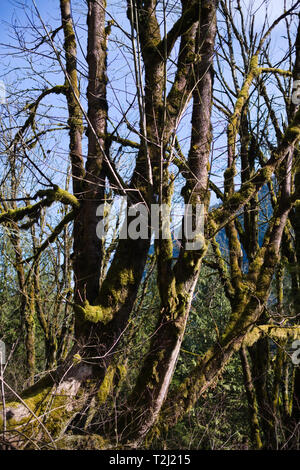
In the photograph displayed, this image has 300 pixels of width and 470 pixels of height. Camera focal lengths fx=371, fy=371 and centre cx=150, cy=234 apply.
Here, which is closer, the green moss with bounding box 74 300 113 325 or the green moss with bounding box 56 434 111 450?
the green moss with bounding box 56 434 111 450

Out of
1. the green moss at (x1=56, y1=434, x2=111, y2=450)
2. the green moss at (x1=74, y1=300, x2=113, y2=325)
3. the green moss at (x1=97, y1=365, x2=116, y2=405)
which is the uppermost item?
the green moss at (x1=74, y1=300, x2=113, y2=325)

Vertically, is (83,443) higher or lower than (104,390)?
lower

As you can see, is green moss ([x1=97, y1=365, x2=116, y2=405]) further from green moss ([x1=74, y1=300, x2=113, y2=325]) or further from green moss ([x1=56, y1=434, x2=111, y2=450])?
green moss ([x1=74, y1=300, x2=113, y2=325])

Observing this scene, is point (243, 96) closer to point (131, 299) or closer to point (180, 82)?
point (180, 82)

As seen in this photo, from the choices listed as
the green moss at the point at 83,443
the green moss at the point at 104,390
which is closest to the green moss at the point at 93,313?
the green moss at the point at 104,390

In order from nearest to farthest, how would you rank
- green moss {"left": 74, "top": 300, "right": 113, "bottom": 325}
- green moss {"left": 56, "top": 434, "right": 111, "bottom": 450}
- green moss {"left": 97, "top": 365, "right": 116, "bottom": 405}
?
green moss {"left": 56, "top": 434, "right": 111, "bottom": 450} → green moss {"left": 74, "top": 300, "right": 113, "bottom": 325} → green moss {"left": 97, "top": 365, "right": 116, "bottom": 405}

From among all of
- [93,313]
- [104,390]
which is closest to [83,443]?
[104,390]

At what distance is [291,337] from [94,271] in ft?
8.86

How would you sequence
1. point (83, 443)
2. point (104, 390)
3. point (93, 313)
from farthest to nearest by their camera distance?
point (104, 390)
point (93, 313)
point (83, 443)

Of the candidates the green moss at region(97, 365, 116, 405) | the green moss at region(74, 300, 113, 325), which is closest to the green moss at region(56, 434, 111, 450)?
the green moss at region(97, 365, 116, 405)

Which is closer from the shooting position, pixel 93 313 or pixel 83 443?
pixel 83 443

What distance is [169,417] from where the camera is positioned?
12.1 feet

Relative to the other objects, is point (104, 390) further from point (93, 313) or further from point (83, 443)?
point (93, 313)

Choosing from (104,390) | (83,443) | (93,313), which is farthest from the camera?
(104,390)
